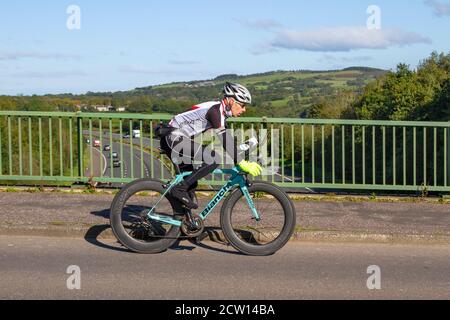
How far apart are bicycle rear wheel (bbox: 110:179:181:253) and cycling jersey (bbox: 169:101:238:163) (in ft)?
2.08

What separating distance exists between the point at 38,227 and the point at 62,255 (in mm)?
1100

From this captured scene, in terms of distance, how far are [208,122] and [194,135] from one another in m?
0.23

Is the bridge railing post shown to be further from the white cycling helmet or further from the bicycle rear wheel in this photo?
the white cycling helmet

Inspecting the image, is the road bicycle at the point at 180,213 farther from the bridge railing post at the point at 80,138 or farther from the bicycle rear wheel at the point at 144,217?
the bridge railing post at the point at 80,138

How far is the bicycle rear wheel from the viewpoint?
718 centimetres

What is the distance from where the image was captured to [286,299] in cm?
576

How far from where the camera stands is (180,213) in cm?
724

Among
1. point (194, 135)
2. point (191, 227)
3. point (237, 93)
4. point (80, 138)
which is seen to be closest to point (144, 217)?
point (191, 227)

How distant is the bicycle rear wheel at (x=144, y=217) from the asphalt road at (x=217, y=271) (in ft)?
0.44

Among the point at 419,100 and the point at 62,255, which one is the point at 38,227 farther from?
the point at 419,100

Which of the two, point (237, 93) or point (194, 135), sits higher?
point (237, 93)

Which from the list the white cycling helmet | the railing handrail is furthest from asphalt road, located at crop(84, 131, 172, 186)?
the white cycling helmet

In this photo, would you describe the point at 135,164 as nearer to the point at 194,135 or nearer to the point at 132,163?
the point at 132,163

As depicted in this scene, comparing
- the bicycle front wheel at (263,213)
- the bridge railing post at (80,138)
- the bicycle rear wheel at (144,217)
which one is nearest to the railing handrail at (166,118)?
the bridge railing post at (80,138)
